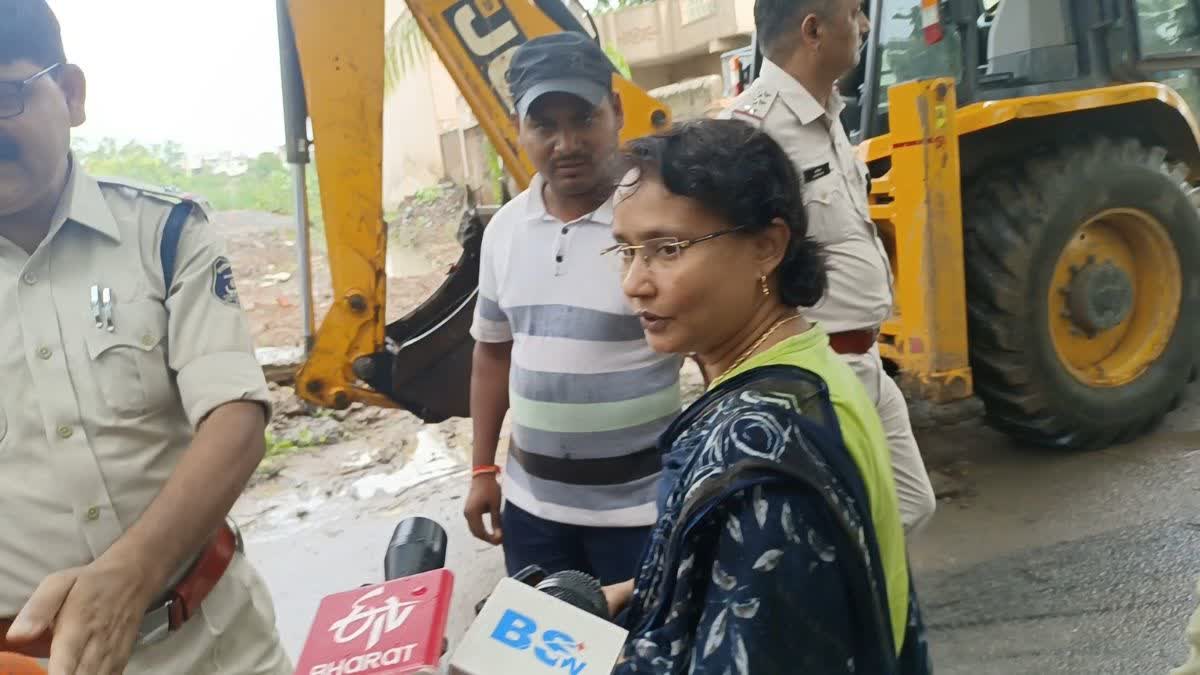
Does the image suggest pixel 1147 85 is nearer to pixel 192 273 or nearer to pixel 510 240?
pixel 510 240

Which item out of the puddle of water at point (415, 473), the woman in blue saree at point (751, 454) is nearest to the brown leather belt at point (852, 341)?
the woman in blue saree at point (751, 454)

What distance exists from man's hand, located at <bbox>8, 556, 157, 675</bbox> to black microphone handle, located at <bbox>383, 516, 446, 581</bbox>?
11.8 inches

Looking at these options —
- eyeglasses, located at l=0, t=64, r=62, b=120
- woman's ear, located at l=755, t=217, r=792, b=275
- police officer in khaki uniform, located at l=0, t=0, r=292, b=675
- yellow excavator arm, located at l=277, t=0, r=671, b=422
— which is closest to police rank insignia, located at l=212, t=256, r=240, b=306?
police officer in khaki uniform, located at l=0, t=0, r=292, b=675

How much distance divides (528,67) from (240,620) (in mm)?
1240

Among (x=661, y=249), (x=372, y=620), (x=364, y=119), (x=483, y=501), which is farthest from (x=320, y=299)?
(x=372, y=620)

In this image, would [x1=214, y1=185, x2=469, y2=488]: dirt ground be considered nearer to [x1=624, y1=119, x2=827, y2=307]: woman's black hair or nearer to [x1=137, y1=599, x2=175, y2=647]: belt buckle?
[x1=137, y1=599, x2=175, y2=647]: belt buckle

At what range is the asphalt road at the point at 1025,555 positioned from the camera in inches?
105

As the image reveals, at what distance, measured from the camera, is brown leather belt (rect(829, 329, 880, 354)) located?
2150mm

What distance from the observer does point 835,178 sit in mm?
2182

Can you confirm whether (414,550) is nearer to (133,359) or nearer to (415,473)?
(133,359)

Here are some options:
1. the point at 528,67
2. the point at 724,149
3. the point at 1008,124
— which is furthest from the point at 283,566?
the point at 1008,124

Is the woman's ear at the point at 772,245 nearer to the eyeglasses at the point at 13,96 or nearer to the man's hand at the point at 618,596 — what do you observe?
the man's hand at the point at 618,596

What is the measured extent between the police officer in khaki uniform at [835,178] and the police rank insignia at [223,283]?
128 cm

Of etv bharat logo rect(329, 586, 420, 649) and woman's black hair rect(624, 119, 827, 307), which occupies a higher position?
woman's black hair rect(624, 119, 827, 307)
